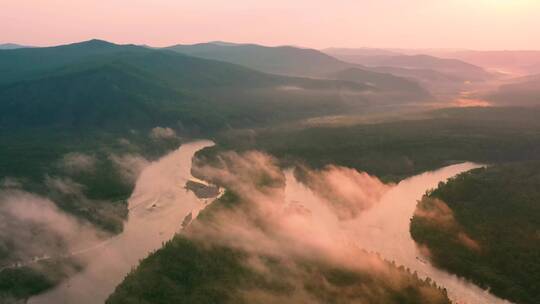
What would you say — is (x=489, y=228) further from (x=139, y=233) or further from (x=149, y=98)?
(x=149, y=98)

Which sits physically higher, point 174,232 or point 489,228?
point 489,228

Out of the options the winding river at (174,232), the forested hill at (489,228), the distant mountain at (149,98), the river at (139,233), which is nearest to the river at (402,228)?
the winding river at (174,232)

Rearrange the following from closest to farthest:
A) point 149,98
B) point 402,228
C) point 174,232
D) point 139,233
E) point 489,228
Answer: point 489,228, point 174,232, point 139,233, point 402,228, point 149,98

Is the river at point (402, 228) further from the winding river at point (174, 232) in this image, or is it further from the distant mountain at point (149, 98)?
the distant mountain at point (149, 98)

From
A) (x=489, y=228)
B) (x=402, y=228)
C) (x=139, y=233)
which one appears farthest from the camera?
(x=402, y=228)

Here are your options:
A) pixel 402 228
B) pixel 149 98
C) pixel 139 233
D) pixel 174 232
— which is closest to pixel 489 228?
pixel 402 228

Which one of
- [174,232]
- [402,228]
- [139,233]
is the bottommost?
[139,233]

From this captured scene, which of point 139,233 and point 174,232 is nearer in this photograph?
point 174,232

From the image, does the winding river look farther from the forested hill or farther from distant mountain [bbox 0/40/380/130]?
distant mountain [bbox 0/40/380/130]

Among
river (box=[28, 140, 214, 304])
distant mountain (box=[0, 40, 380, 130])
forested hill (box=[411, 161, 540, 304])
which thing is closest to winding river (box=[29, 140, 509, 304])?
river (box=[28, 140, 214, 304])
